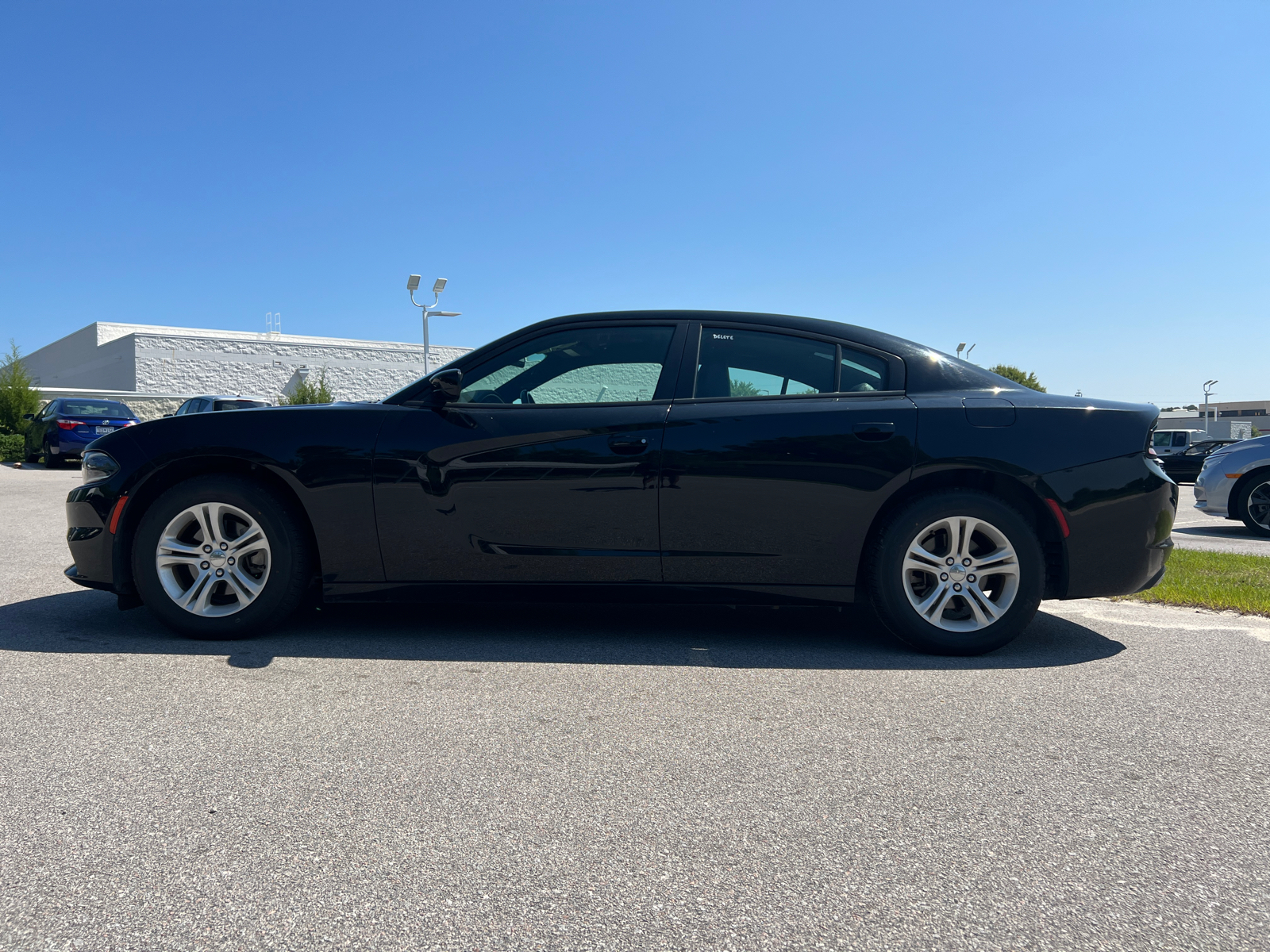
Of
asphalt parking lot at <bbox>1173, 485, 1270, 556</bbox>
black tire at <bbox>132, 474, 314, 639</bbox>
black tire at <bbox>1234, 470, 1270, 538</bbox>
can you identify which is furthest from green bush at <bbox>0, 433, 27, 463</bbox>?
black tire at <bbox>1234, 470, 1270, 538</bbox>

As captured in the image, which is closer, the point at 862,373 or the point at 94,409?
the point at 862,373

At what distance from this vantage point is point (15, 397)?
2580 centimetres

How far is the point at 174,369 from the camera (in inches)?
1629

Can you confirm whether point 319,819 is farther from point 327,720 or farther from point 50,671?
point 50,671

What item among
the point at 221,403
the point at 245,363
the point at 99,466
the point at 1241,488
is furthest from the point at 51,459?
the point at 245,363

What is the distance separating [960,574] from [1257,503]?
8.22 metres

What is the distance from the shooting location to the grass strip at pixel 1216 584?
Answer: 524cm

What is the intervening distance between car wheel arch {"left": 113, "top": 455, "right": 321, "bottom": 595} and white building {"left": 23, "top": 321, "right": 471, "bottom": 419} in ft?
115

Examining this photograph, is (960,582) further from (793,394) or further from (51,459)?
(51,459)

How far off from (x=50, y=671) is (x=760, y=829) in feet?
9.80

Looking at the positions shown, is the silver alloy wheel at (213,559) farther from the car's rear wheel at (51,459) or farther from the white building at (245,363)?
the white building at (245,363)

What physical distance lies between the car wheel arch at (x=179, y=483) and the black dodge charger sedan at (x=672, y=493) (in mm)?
13

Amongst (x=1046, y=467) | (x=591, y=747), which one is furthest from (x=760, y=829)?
(x=1046, y=467)

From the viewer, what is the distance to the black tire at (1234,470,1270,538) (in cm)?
1016
